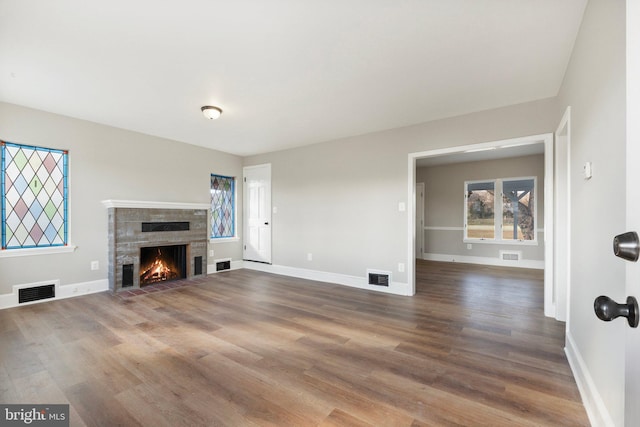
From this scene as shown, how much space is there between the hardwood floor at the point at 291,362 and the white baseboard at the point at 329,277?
0.38 meters

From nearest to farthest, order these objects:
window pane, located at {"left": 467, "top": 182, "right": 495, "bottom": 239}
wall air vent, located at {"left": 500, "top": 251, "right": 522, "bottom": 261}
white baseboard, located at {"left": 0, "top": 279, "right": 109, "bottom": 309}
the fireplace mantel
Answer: white baseboard, located at {"left": 0, "top": 279, "right": 109, "bottom": 309}, the fireplace mantel, wall air vent, located at {"left": 500, "top": 251, "right": 522, "bottom": 261}, window pane, located at {"left": 467, "top": 182, "right": 495, "bottom": 239}

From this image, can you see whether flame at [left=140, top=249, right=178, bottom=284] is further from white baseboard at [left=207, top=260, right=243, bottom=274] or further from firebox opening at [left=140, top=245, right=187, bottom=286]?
white baseboard at [left=207, top=260, right=243, bottom=274]

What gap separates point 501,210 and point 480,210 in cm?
43

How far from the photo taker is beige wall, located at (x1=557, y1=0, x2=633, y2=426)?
48.8 inches

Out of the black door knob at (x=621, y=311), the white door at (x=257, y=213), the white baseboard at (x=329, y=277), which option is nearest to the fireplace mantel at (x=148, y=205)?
the white door at (x=257, y=213)

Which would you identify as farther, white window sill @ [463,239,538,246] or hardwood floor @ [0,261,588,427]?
white window sill @ [463,239,538,246]

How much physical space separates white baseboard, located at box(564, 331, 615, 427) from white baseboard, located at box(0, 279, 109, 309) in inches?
210

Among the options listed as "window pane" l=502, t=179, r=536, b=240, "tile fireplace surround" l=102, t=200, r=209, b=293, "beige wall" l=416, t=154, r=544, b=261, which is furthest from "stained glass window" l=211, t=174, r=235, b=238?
"window pane" l=502, t=179, r=536, b=240

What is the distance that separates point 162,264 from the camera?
4973 millimetres

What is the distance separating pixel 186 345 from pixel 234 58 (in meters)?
2.52

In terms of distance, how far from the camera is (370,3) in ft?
6.00

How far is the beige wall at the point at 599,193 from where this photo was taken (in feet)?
4.06

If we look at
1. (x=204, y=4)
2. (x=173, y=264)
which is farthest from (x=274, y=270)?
(x=204, y=4)

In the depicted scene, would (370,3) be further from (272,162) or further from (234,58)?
(272,162)
